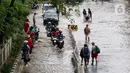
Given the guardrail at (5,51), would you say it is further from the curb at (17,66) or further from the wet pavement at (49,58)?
the wet pavement at (49,58)

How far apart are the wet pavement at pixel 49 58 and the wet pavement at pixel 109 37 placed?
109 centimetres

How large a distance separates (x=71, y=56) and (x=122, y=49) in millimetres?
4098

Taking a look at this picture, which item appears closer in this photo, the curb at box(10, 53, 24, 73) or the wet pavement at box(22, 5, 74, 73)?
the curb at box(10, 53, 24, 73)

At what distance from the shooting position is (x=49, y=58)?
71.8 ft

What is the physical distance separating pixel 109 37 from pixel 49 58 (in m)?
8.49

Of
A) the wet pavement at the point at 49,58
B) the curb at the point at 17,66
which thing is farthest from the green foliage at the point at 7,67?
the wet pavement at the point at 49,58

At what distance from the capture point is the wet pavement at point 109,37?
2048 cm

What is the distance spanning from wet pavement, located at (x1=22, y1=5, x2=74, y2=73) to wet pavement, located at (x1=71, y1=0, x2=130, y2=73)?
1.09 metres

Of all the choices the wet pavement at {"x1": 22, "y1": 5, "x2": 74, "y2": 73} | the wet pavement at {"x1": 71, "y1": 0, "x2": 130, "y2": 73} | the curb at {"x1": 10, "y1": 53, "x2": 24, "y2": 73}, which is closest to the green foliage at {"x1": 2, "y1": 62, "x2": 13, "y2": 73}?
the curb at {"x1": 10, "y1": 53, "x2": 24, "y2": 73}

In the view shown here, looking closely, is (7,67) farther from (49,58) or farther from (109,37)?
(109,37)

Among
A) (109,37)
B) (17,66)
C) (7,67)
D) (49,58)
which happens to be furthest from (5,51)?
(109,37)

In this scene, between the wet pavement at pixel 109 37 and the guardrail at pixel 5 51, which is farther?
the wet pavement at pixel 109 37

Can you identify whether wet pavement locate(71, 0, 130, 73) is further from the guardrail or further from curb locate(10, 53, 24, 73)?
the guardrail

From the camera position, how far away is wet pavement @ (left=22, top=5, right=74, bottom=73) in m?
19.5
